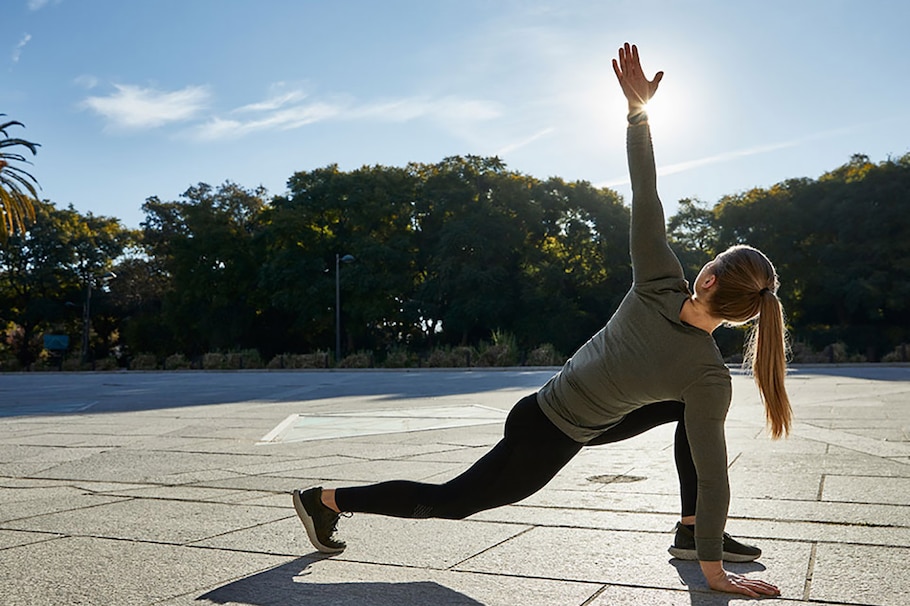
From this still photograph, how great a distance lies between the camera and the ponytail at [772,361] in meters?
2.92

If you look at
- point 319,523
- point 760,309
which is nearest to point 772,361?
point 760,309

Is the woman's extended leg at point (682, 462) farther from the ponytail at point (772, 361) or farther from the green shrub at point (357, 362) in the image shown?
the green shrub at point (357, 362)

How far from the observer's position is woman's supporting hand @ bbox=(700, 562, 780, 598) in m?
2.96

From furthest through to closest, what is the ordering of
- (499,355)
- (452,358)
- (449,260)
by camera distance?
1. (449,260)
2. (452,358)
3. (499,355)

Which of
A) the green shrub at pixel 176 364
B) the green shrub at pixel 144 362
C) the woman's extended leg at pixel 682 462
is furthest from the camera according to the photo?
the green shrub at pixel 144 362

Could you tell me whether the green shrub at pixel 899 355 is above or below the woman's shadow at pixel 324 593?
above

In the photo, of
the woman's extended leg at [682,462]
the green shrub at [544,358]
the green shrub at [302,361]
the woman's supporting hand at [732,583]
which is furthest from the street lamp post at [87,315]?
the woman's supporting hand at [732,583]

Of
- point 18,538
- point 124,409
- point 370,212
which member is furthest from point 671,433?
point 370,212

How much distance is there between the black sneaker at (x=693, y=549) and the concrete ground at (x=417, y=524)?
0.05 m

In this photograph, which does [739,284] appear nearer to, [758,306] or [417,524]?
[758,306]

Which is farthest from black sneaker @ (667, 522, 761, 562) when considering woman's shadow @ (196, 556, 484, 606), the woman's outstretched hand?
the woman's outstretched hand

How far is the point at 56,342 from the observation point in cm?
5125

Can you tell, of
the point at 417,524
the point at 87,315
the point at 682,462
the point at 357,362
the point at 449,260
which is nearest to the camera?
the point at 682,462

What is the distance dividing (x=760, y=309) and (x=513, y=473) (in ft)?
3.65
